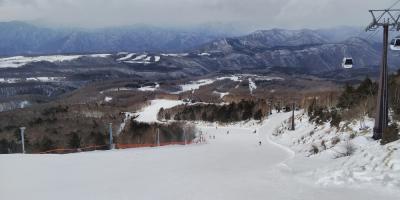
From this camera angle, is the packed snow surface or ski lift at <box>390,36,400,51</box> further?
ski lift at <box>390,36,400,51</box>

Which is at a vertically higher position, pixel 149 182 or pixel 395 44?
pixel 395 44

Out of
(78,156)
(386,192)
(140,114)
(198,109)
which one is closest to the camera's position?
(386,192)

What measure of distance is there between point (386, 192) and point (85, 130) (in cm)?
11547

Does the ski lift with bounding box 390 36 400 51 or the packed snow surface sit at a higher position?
the ski lift with bounding box 390 36 400 51

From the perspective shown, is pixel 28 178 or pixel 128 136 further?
pixel 128 136

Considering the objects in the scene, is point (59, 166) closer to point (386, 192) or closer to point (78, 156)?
point (78, 156)

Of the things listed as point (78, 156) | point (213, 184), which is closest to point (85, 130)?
point (78, 156)

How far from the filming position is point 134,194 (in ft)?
47.4

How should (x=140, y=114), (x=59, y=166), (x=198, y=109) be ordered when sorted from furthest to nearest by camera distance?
1. (x=140, y=114)
2. (x=198, y=109)
3. (x=59, y=166)

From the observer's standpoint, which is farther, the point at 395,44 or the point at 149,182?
the point at 395,44

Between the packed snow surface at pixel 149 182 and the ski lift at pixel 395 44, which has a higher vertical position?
the ski lift at pixel 395 44

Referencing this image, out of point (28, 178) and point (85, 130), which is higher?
point (28, 178)

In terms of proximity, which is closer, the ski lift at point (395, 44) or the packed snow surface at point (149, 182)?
the packed snow surface at point (149, 182)

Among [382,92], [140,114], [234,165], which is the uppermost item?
[382,92]
